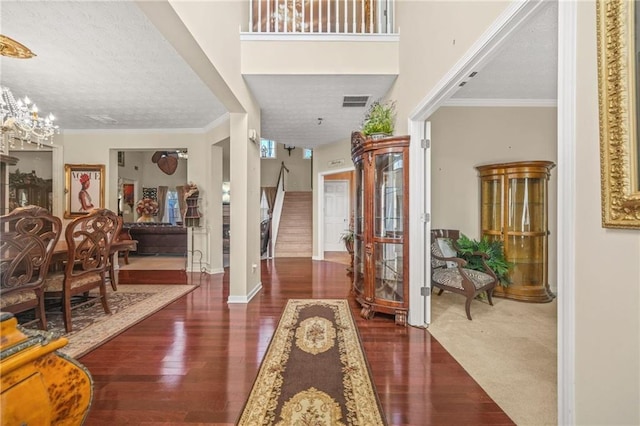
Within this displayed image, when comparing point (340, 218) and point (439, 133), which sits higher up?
point (439, 133)

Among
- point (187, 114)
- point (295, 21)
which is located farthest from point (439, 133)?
point (187, 114)

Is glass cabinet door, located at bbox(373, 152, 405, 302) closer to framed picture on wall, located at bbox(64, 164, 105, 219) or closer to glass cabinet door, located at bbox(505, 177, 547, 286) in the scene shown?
glass cabinet door, located at bbox(505, 177, 547, 286)

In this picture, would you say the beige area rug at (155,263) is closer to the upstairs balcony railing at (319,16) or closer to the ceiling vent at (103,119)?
the ceiling vent at (103,119)

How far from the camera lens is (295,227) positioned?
8164mm

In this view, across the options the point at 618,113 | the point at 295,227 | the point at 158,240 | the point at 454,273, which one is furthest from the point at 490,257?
the point at 158,240

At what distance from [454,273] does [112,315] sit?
4008mm

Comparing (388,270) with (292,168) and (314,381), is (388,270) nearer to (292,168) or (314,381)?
(314,381)

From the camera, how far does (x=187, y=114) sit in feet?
15.3

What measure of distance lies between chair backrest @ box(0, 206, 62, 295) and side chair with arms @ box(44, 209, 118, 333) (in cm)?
20

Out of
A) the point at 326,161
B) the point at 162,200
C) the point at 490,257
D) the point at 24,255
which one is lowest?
the point at 490,257

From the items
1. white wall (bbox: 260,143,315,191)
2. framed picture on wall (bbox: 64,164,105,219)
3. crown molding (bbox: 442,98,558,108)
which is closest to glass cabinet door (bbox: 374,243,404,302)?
crown molding (bbox: 442,98,558,108)

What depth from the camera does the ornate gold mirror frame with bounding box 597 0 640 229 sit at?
0.84 m

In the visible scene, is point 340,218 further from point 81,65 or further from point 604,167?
point 604,167

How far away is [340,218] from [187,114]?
15.9 ft
